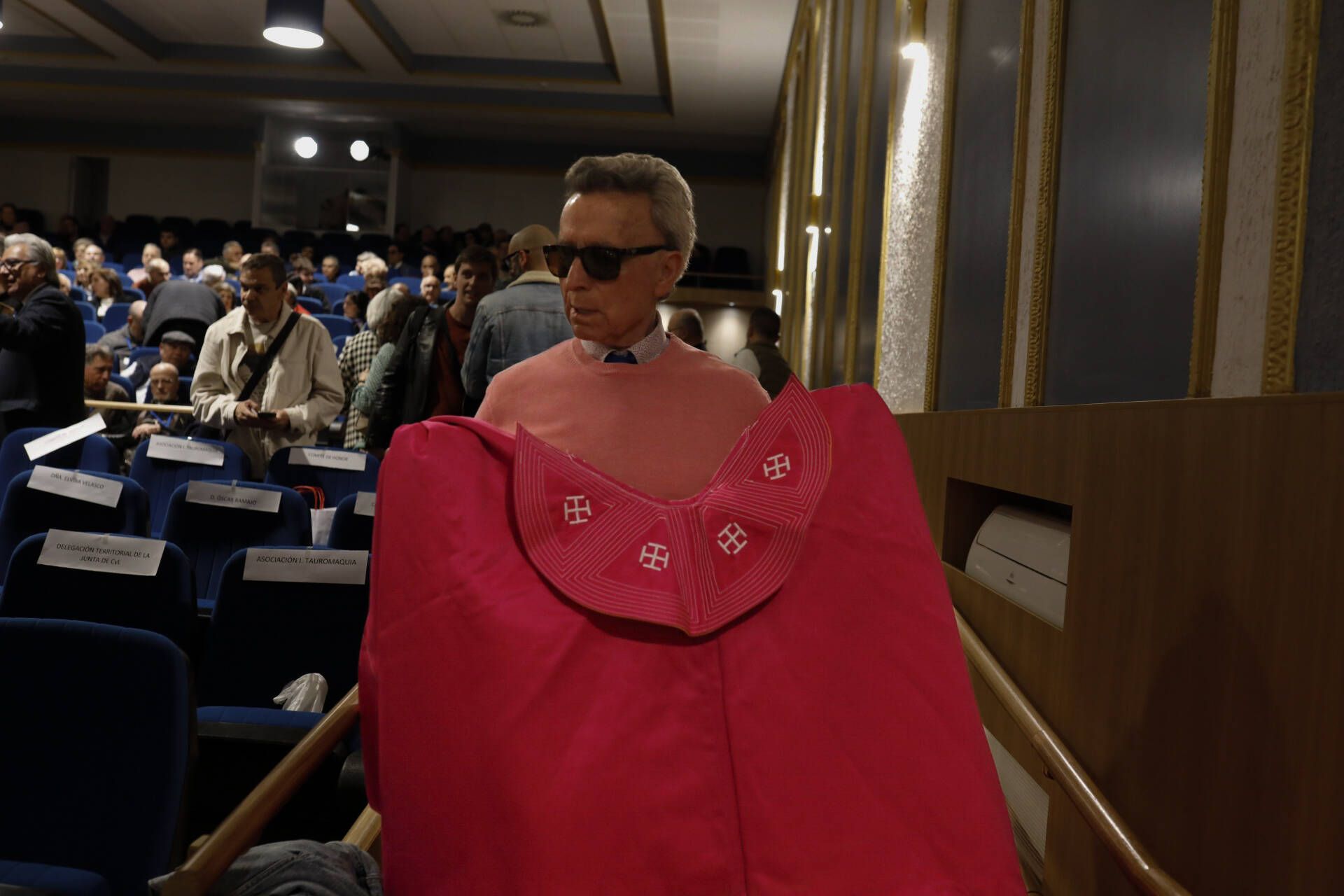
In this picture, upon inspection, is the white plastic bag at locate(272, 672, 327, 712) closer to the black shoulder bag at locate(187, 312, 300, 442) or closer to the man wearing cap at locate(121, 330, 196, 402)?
the black shoulder bag at locate(187, 312, 300, 442)

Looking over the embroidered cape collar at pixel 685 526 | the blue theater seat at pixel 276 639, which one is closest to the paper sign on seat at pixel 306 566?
the blue theater seat at pixel 276 639

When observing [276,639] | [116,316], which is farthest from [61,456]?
[116,316]

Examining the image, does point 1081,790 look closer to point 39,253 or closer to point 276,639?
point 276,639

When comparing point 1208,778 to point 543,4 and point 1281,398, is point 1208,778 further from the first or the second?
point 543,4

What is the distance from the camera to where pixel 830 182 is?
566 centimetres

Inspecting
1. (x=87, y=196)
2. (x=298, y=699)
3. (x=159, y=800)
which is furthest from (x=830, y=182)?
(x=87, y=196)

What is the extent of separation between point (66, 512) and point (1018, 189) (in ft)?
8.74

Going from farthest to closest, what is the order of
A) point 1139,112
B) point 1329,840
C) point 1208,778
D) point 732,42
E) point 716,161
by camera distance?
point 716,161 → point 732,42 → point 1139,112 → point 1208,778 → point 1329,840

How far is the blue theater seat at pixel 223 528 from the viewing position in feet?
10.5

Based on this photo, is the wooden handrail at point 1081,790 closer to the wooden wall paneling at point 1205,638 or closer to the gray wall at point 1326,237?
the wooden wall paneling at point 1205,638

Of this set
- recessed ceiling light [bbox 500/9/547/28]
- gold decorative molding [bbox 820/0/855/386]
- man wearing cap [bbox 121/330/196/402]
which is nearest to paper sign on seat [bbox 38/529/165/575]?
gold decorative molding [bbox 820/0/855/386]

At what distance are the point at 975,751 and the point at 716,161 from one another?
47.7 feet

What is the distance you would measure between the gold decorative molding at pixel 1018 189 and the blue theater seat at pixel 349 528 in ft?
5.53

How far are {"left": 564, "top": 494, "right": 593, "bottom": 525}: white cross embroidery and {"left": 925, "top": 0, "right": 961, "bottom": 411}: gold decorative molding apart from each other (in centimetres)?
181
